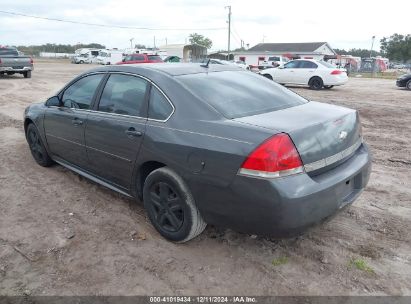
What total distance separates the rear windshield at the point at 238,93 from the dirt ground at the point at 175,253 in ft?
3.86

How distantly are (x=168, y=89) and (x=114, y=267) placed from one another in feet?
5.19

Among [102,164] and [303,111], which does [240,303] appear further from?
[102,164]

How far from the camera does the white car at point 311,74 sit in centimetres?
1803

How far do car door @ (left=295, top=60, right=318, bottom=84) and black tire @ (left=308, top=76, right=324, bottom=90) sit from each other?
0.20 meters

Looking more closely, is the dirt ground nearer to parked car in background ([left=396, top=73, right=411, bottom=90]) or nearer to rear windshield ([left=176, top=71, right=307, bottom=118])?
rear windshield ([left=176, top=71, right=307, bottom=118])

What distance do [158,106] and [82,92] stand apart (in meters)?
1.45

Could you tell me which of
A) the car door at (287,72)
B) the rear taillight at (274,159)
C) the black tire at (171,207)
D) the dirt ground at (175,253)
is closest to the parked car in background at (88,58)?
the car door at (287,72)

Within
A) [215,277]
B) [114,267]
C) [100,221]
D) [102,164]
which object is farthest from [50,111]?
[215,277]

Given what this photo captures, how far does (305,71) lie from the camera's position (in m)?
18.7

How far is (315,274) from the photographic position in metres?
3.03

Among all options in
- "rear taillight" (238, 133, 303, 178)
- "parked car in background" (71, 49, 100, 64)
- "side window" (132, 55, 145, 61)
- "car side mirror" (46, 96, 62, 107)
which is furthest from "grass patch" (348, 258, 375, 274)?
"parked car in background" (71, 49, 100, 64)

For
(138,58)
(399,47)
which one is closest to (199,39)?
(399,47)

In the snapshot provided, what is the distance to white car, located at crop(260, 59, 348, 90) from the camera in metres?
18.0

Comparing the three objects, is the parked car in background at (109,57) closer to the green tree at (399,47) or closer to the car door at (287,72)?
the car door at (287,72)
